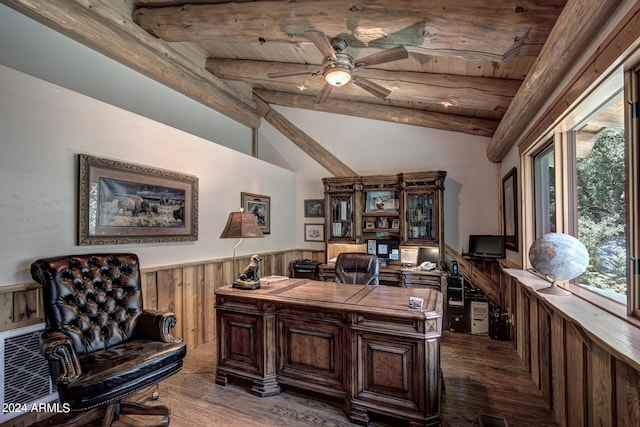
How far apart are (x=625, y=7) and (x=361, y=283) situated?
2.69 meters

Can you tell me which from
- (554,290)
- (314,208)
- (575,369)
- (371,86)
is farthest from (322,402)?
(314,208)

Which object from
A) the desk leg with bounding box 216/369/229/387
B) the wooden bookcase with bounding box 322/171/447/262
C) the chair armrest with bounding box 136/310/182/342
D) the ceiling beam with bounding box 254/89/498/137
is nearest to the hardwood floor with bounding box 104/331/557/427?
the desk leg with bounding box 216/369/229/387

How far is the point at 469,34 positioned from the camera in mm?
2229

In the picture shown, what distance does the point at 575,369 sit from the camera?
1885 millimetres

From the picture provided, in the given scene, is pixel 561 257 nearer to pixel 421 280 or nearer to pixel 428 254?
pixel 421 280

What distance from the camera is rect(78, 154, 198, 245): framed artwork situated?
8.57 ft

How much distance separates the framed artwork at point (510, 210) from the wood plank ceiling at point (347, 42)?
0.43m

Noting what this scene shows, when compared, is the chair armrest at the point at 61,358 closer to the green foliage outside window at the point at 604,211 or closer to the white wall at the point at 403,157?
the green foliage outside window at the point at 604,211

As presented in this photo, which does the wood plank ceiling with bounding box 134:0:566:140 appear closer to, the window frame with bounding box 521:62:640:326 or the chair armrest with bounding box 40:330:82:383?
the window frame with bounding box 521:62:640:326

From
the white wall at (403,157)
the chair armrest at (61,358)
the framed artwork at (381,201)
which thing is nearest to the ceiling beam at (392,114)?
the white wall at (403,157)

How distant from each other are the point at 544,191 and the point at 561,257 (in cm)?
126

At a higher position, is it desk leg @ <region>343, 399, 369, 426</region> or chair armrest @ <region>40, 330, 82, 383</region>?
chair armrest @ <region>40, 330, 82, 383</region>

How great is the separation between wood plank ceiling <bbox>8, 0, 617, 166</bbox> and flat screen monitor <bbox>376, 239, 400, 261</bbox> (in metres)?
1.83

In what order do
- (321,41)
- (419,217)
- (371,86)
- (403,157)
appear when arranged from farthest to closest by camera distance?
(403,157) → (419,217) → (371,86) → (321,41)
